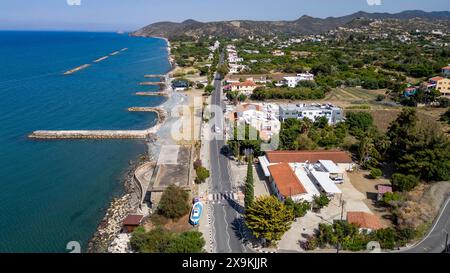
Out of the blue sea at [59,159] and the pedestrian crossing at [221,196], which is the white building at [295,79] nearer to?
the blue sea at [59,159]

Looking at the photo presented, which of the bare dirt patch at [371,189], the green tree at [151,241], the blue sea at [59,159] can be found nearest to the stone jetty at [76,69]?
the blue sea at [59,159]

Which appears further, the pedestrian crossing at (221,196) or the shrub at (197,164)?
the shrub at (197,164)

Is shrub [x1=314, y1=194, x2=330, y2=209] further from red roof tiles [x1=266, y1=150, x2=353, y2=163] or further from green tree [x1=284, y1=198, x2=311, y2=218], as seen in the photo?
red roof tiles [x1=266, y1=150, x2=353, y2=163]

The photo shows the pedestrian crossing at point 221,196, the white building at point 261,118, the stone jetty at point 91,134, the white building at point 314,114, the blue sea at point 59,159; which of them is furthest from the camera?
the white building at point 314,114

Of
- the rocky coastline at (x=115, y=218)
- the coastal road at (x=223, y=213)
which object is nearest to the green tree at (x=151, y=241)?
the rocky coastline at (x=115, y=218)

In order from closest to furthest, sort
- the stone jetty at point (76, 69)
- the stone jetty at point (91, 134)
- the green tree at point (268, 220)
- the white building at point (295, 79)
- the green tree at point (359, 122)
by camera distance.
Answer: the green tree at point (268, 220)
the green tree at point (359, 122)
the stone jetty at point (91, 134)
the white building at point (295, 79)
the stone jetty at point (76, 69)

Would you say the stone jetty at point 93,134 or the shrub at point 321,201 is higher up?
the stone jetty at point 93,134

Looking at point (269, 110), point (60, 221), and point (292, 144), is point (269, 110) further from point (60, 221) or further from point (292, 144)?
point (60, 221)

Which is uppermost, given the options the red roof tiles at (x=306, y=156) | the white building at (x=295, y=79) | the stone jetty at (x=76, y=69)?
the stone jetty at (x=76, y=69)
